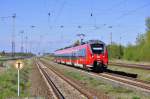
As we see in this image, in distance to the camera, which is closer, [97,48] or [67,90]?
[67,90]

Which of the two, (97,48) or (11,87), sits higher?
(97,48)

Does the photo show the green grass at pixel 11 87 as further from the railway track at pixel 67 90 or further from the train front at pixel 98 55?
the train front at pixel 98 55

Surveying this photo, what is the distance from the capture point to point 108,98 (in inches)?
781

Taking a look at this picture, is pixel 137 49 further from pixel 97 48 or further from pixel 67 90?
pixel 67 90

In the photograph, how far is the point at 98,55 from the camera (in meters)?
44.5

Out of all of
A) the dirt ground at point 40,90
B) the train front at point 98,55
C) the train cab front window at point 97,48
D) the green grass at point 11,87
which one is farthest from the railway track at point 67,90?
the train cab front window at point 97,48

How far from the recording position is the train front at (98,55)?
44.2 meters

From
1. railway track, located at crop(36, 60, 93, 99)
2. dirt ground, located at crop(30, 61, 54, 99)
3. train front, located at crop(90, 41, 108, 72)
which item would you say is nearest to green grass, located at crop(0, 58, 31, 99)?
dirt ground, located at crop(30, 61, 54, 99)

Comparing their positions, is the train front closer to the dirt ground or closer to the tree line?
the dirt ground

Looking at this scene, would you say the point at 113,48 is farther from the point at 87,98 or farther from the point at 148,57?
the point at 87,98

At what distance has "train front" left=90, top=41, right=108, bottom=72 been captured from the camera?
145ft

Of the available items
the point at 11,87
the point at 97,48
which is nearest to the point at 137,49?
the point at 97,48

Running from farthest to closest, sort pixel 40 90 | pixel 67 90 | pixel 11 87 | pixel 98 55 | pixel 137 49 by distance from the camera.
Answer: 1. pixel 137 49
2. pixel 98 55
3. pixel 11 87
4. pixel 40 90
5. pixel 67 90

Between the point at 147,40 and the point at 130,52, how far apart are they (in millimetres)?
9165
